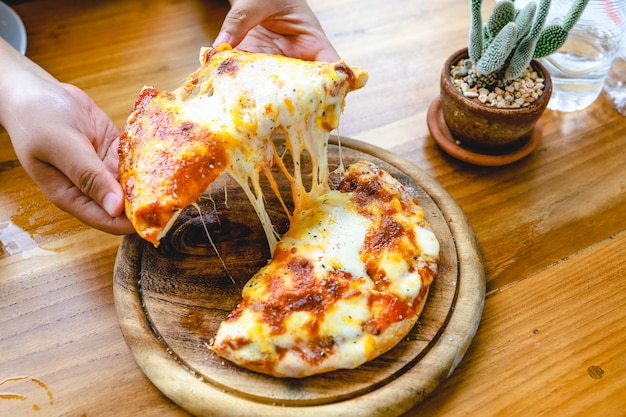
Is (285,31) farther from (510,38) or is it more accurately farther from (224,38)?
(510,38)

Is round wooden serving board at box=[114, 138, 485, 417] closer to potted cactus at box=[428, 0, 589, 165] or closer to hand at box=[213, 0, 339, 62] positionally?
potted cactus at box=[428, 0, 589, 165]

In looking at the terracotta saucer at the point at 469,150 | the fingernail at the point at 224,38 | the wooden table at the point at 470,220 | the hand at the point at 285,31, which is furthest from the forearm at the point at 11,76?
the terracotta saucer at the point at 469,150

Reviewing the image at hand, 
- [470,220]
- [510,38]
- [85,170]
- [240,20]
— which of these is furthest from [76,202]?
[510,38]

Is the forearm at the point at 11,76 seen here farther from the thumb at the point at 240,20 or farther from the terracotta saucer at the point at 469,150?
the terracotta saucer at the point at 469,150

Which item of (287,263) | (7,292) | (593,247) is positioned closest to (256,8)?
(287,263)

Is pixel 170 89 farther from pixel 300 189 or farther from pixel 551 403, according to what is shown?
pixel 551 403
